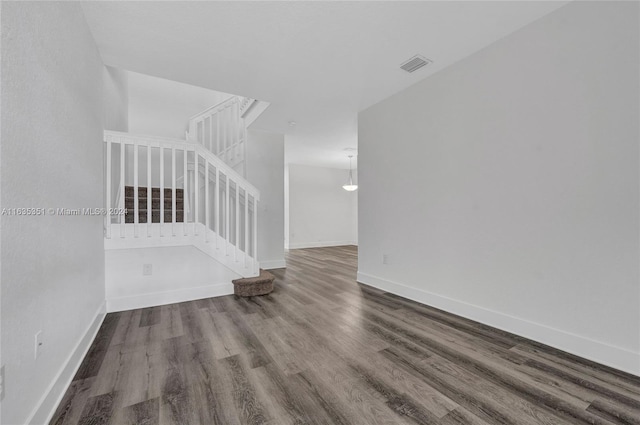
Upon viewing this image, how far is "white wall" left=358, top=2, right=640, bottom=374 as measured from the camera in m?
1.67

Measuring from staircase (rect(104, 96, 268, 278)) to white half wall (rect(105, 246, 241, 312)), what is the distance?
13cm

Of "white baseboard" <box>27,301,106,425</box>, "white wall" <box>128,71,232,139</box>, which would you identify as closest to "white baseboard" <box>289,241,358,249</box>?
"white wall" <box>128,71,232,139</box>

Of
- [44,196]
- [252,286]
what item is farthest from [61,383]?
[252,286]

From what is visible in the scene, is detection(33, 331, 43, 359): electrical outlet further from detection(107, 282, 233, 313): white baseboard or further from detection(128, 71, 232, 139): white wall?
detection(128, 71, 232, 139): white wall

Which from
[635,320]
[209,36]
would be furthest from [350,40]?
[635,320]

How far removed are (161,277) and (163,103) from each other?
3.86 metres

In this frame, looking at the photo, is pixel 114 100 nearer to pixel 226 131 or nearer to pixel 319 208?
pixel 226 131

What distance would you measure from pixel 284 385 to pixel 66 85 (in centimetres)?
227

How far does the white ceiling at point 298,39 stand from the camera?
6.25ft

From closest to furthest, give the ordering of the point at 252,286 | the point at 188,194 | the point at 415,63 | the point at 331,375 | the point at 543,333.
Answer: the point at 331,375
the point at 543,333
the point at 415,63
the point at 252,286
the point at 188,194

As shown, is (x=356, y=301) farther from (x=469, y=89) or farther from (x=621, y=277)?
(x=469, y=89)

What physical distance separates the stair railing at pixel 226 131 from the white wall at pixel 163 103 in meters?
0.83

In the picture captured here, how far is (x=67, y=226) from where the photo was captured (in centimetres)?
160

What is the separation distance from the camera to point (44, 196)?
131 centimetres
